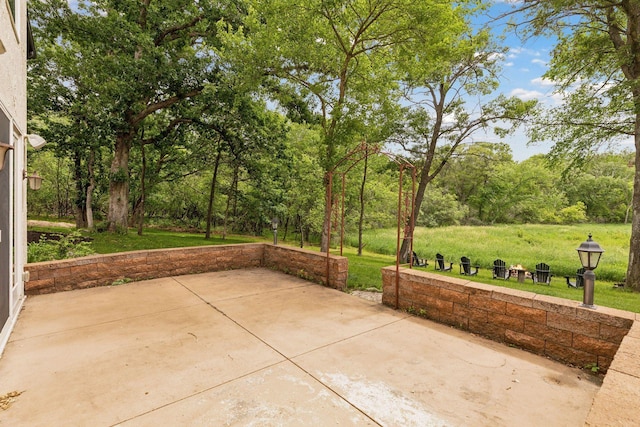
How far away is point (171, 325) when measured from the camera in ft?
12.2

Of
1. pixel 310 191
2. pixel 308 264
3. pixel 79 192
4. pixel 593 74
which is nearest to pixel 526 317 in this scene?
pixel 308 264

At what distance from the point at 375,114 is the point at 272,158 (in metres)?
5.95

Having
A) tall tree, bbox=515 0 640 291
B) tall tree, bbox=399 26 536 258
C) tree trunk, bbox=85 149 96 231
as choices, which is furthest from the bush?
tall tree, bbox=515 0 640 291

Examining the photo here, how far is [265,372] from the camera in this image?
2.71 meters

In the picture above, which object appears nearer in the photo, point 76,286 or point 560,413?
point 560,413

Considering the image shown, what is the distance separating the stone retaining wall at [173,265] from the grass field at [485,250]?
0.80m

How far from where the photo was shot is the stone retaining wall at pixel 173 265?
16.1ft

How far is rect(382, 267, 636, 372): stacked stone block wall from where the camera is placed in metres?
2.85

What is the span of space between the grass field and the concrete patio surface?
248cm

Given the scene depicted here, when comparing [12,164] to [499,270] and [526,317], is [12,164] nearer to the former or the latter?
[526,317]

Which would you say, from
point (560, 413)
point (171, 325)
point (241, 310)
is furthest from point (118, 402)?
point (560, 413)

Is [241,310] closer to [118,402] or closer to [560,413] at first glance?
[118,402]

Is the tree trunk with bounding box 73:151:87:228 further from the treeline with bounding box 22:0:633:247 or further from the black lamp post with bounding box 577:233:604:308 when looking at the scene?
the black lamp post with bounding box 577:233:604:308

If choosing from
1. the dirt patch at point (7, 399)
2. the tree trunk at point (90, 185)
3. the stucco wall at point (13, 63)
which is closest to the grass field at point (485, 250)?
the tree trunk at point (90, 185)
